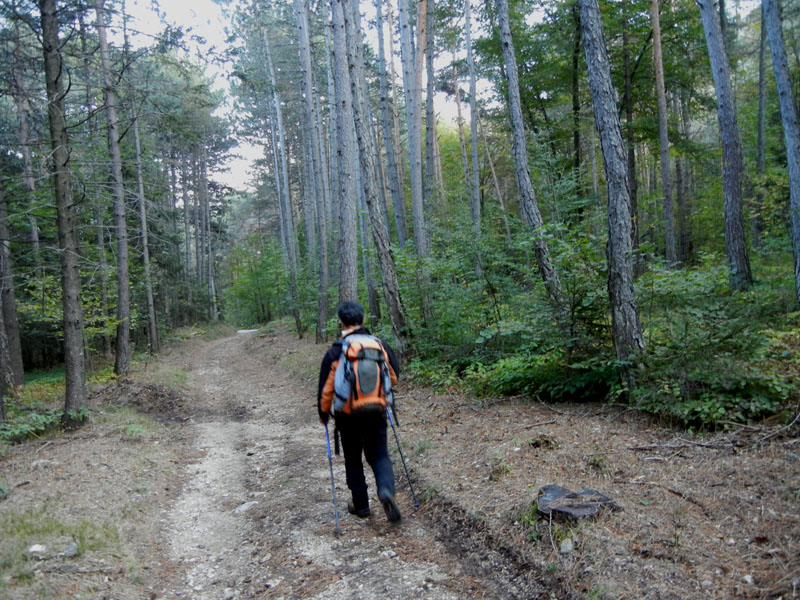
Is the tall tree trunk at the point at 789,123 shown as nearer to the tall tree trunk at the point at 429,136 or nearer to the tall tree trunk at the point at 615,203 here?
the tall tree trunk at the point at 615,203

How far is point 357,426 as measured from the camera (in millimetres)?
4352

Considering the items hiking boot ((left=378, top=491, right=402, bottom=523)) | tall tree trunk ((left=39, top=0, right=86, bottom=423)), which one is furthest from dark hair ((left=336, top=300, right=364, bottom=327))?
tall tree trunk ((left=39, top=0, right=86, bottom=423))

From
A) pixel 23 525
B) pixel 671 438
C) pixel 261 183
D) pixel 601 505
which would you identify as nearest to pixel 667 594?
pixel 601 505

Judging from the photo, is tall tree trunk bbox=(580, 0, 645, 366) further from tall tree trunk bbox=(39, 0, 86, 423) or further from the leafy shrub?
tall tree trunk bbox=(39, 0, 86, 423)

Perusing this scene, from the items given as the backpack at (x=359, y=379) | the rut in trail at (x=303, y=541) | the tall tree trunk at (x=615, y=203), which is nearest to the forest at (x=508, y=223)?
the tall tree trunk at (x=615, y=203)

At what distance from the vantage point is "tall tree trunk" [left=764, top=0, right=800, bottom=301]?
7902mm

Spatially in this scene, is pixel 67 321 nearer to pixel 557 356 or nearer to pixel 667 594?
pixel 557 356

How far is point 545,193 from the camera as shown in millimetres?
9984

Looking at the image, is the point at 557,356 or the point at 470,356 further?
the point at 470,356

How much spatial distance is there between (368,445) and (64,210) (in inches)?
276

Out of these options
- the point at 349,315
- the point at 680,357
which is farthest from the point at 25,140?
the point at 680,357

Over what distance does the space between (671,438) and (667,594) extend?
247 centimetres

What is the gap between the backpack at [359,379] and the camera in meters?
4.09

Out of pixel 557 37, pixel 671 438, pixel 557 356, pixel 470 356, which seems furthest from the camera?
pixel 557 37
